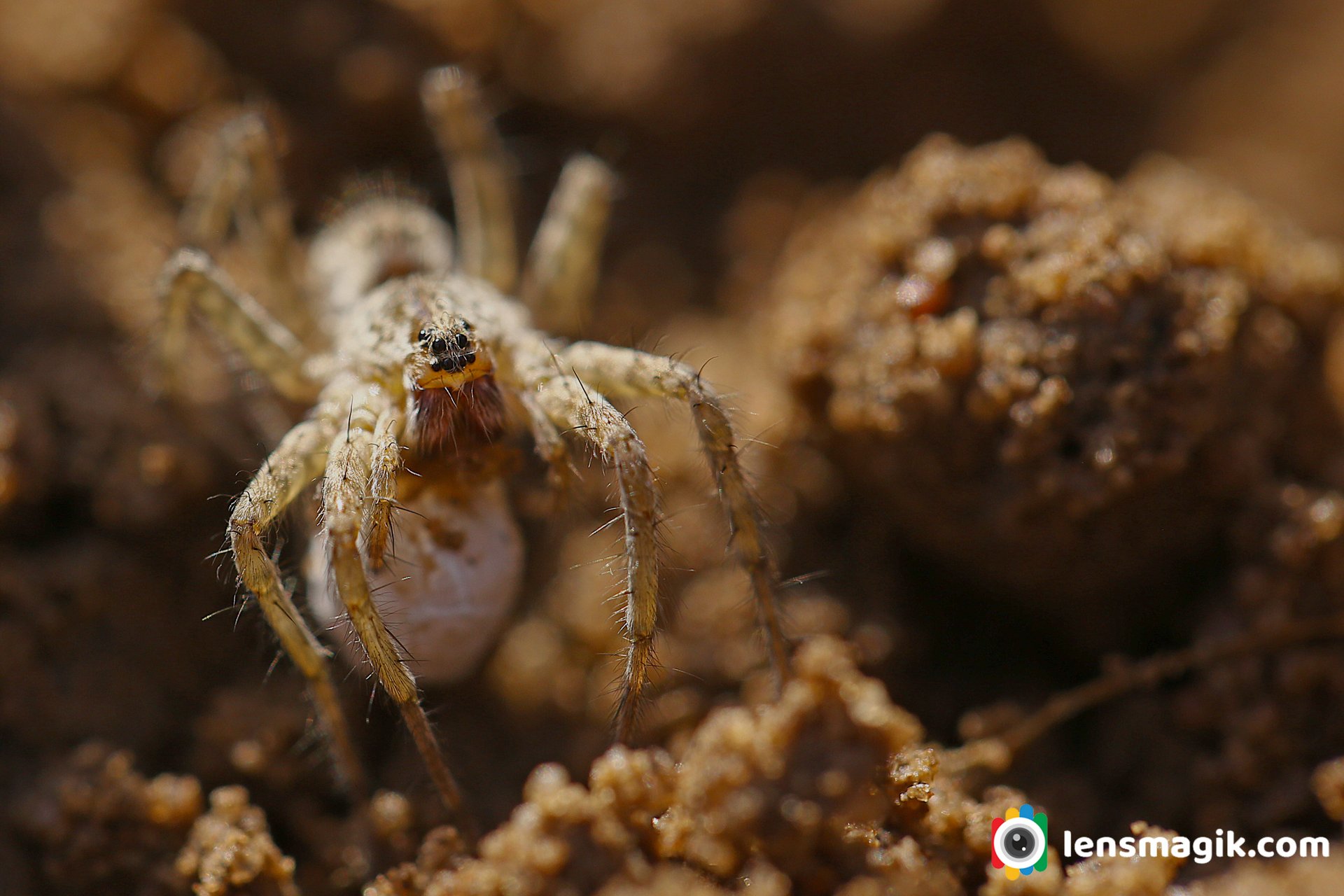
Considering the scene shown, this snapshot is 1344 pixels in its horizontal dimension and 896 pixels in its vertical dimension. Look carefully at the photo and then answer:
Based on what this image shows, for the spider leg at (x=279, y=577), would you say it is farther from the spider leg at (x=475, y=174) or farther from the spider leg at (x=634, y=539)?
the spider leg at (x=475, y=174)

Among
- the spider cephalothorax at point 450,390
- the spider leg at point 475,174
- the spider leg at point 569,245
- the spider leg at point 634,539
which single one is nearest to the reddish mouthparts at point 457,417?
the spider cephalothorax at point 450,390

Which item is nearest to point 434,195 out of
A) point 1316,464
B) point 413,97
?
point 413,97

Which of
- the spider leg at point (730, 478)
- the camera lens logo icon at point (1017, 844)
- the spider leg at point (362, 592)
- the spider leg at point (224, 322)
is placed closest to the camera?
the camera lens logo icon at point (1017, 844)

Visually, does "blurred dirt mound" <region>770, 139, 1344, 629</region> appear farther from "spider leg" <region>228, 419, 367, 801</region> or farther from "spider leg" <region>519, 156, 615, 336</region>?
"spider leg" <region>228, 419, 367, 801</region>

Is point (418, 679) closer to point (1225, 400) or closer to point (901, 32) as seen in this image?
point (1225, 400)

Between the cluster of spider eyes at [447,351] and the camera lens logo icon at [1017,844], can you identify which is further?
the cluster of spider eyes at [447,351]

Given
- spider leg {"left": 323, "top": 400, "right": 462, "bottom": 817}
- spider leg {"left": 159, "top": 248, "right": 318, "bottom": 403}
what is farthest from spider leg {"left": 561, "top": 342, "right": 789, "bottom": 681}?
spider leg {"left": 159, "top": 248, "right": 318, "bottom": 403}

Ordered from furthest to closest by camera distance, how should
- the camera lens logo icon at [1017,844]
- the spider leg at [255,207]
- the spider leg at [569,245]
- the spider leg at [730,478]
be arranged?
the spider leg at [569,245] → the spider leg at [255,207] → the spider leg at [730,478] → the camera lens logo icon at [1017,844]

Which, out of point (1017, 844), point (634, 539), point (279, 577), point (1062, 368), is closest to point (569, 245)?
point (634, 539)
